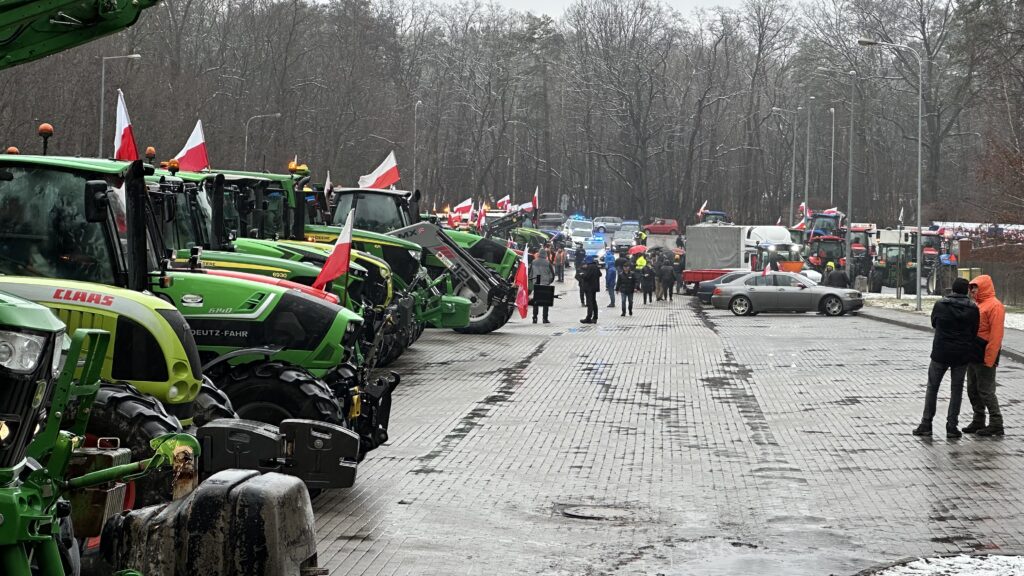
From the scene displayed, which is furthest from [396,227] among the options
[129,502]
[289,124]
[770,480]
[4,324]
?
[289,124]

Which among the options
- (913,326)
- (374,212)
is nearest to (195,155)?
(374,212)

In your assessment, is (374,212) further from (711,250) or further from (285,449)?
(711,250)

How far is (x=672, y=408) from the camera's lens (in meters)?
17.7

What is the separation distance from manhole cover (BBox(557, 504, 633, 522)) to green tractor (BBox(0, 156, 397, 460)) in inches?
61.9

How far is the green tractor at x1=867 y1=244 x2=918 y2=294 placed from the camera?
197ft

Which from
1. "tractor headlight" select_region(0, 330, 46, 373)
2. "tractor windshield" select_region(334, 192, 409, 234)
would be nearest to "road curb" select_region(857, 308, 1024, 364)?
"tractor windshield" select_region(334, 192, 409, 234)

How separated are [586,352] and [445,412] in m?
9.65

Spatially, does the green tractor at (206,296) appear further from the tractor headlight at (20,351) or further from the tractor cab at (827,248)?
the tractor cab at (827,248)

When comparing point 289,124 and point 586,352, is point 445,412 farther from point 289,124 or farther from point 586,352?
point 289,124

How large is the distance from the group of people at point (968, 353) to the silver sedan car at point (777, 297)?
1020 inches

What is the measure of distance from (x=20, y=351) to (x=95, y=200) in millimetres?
4118

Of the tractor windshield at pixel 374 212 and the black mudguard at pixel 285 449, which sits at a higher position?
the tractor windshield at pixel 374 212

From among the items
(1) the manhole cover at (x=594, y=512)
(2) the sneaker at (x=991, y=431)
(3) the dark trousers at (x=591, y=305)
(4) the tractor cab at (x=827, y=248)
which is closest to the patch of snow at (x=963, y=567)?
(1) the manhole cover at (x=594, y=512)

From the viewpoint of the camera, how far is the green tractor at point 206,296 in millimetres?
9492
